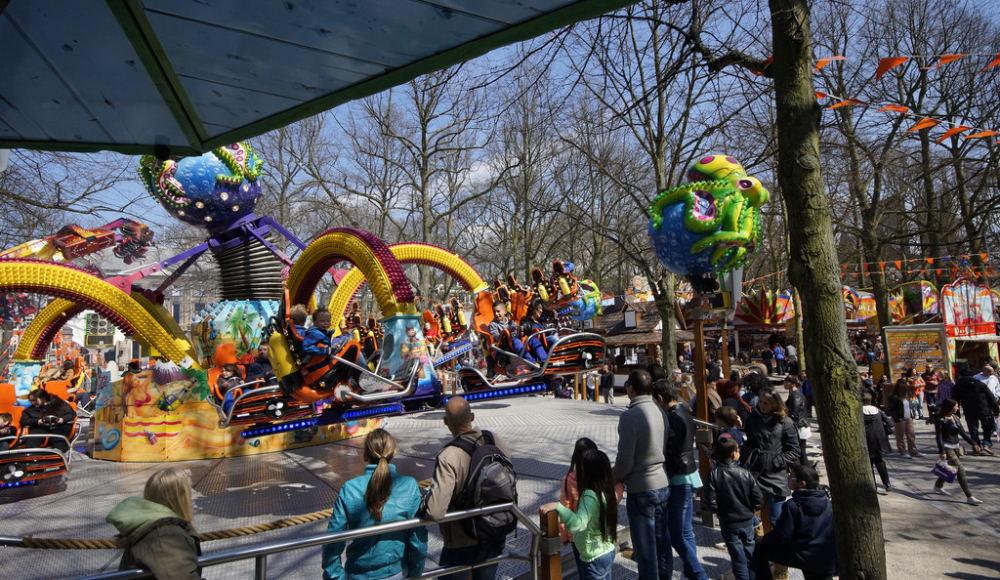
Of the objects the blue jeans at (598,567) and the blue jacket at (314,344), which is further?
the blue jacket at (314,344)

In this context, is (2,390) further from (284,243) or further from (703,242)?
(284,243)

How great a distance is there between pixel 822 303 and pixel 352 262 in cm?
529

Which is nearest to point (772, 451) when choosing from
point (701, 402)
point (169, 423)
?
point (701, 402)

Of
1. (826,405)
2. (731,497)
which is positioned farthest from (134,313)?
(826,405)

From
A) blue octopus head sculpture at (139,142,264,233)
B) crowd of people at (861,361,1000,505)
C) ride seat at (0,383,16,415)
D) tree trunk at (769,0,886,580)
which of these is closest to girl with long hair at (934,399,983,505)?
crowd of people at (861,361,1000,505)

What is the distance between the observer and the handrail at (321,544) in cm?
236

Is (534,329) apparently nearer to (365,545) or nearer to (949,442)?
(365,545)

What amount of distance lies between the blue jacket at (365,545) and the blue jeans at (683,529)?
218 cm

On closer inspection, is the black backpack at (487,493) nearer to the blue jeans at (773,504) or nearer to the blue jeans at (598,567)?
the blue jeans at (598,567)

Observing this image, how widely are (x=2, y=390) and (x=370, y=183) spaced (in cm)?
1834

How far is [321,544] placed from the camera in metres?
3.02

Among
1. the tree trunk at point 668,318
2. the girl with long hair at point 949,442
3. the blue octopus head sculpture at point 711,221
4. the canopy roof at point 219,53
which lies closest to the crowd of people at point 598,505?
the canopy roof at point 219,53

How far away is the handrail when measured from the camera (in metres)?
2.36

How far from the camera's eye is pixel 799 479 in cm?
422
